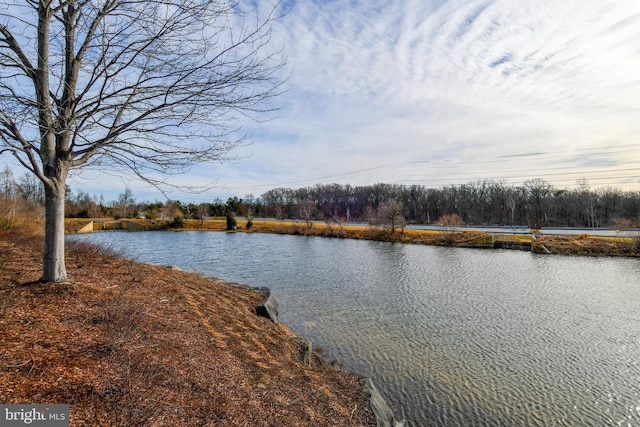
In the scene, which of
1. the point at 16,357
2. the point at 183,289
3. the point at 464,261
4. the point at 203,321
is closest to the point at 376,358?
the point at 203,321

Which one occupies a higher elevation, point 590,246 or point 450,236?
point 450,236

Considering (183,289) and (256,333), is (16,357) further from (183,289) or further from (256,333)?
(183,289)

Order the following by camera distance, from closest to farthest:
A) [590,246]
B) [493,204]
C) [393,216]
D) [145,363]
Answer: [145,363] < [590,246] < [393,216] < [493,204]

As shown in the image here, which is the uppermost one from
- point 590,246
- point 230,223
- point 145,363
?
point 230,223

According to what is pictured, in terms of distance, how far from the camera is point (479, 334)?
9.63 meters

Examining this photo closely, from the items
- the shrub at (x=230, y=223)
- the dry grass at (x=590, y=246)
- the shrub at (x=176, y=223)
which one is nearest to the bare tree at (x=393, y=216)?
the dry grass at (x=590, y=246)

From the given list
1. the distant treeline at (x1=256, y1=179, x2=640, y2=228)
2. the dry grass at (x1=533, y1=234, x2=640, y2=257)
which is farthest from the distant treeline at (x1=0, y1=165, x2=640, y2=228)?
the dry grass at (x1=533, y1=234, x2=640, y2=257)

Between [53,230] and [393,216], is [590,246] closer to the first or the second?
[393,216]

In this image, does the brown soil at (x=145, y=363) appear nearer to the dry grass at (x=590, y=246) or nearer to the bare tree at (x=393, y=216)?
the dry grass at (x=590, y=246)

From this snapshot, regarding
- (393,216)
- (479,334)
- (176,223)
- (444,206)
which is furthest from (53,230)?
(444,206)

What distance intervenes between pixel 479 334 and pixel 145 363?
9170 millimetres

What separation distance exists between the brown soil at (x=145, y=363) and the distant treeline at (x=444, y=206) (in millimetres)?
33672

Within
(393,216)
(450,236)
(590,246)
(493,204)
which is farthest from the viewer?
(493,204)

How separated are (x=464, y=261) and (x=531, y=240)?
38.8 ft
